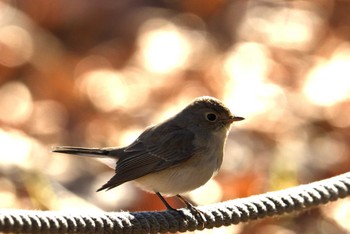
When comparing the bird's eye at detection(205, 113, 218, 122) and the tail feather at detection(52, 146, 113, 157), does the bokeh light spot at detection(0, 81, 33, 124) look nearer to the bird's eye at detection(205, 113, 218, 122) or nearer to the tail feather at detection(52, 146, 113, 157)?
the tail feather at detection(52, 146, 113, 157)

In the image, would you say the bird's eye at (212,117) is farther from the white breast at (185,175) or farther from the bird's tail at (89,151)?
the bird's tail at (89,151)

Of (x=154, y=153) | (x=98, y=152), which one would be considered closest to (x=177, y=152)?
(x=154, y=153)

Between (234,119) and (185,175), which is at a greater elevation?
(234,119)

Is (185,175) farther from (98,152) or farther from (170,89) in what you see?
(170,89)

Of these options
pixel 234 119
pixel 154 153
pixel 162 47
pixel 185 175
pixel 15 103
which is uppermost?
pixel 162 47

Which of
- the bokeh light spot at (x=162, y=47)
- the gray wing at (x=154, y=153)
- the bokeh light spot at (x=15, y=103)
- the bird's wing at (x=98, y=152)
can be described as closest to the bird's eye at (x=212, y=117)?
the gray wing at (x=154, y=153)

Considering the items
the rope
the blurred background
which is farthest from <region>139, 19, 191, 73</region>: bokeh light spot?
the rope
